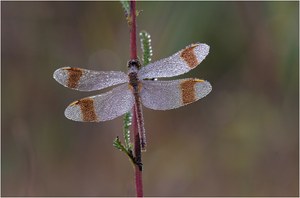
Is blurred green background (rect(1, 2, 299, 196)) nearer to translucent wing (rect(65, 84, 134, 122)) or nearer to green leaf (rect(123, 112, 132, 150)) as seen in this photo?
translucent wing (rect(65, 84, 134, 122))

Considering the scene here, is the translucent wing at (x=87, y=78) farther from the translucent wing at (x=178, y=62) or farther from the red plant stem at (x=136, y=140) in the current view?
the red plant stem at (x=136, y=140)

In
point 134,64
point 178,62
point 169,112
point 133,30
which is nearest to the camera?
point 133,30

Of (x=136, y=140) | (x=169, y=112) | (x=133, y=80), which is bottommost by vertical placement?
(x=136, y=140)

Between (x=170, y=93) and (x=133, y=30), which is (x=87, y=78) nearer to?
(x=170, y=93)

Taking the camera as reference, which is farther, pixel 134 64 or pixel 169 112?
pixel 169 112

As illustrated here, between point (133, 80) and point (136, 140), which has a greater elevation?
point (133, 80)

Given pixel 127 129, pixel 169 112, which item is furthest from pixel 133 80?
pixel 169 112

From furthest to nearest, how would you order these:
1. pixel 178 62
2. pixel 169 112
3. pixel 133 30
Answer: pixel 169 112
pixel 178 62
pixel 133 30
